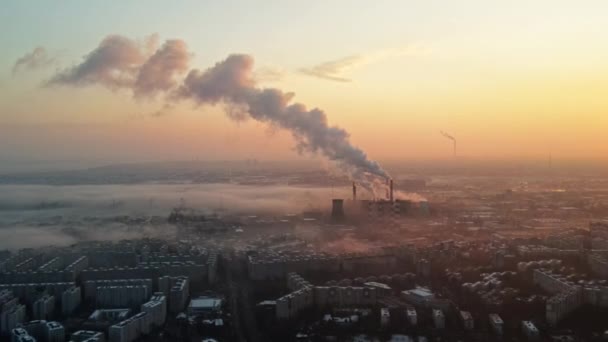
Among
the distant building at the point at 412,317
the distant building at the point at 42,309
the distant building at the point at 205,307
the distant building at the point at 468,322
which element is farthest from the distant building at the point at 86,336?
the distant building at the point at 468,322

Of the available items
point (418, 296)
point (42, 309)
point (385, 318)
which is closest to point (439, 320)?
point (385, 318)

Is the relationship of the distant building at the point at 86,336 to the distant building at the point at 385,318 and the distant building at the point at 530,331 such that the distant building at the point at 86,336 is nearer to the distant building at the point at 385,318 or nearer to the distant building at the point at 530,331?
the distant building at the point at 385,318

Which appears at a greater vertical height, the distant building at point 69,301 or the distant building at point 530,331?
the distant building at point 69,301

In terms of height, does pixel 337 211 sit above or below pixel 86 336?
above

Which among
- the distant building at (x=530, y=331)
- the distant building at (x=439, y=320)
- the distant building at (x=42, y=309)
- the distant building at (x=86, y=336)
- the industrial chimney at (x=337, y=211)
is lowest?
the distant building at (x=530, y=331)

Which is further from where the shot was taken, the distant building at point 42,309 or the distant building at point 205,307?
the distant building at point 205,307

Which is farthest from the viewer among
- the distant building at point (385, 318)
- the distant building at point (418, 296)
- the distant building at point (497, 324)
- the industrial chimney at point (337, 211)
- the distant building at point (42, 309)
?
the industrial chimney at point (337, 211)

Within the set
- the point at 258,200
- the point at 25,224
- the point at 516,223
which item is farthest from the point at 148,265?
the point at 258,200

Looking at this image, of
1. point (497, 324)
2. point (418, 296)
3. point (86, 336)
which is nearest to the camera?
point (86, 336)

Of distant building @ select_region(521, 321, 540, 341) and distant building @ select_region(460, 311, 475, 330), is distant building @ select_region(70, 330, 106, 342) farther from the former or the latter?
distant building @ select_region(521, 321, 540, 341)

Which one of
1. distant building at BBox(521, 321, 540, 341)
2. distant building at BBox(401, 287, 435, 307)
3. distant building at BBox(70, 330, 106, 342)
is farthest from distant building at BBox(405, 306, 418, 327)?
distant building at BBox(70, 330, 106, 342)

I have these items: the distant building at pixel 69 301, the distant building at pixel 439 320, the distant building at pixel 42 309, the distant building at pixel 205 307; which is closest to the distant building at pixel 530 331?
the distant building at pixel 439 320

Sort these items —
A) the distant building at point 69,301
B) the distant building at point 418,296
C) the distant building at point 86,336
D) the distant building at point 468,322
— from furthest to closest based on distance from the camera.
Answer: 1. the distant building at point 69,301
2. the distant building at point 418,296
3. the distant building at point 468,322
4. the distant building at point 86,336

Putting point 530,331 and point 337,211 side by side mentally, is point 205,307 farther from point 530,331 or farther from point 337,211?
point 337,211
